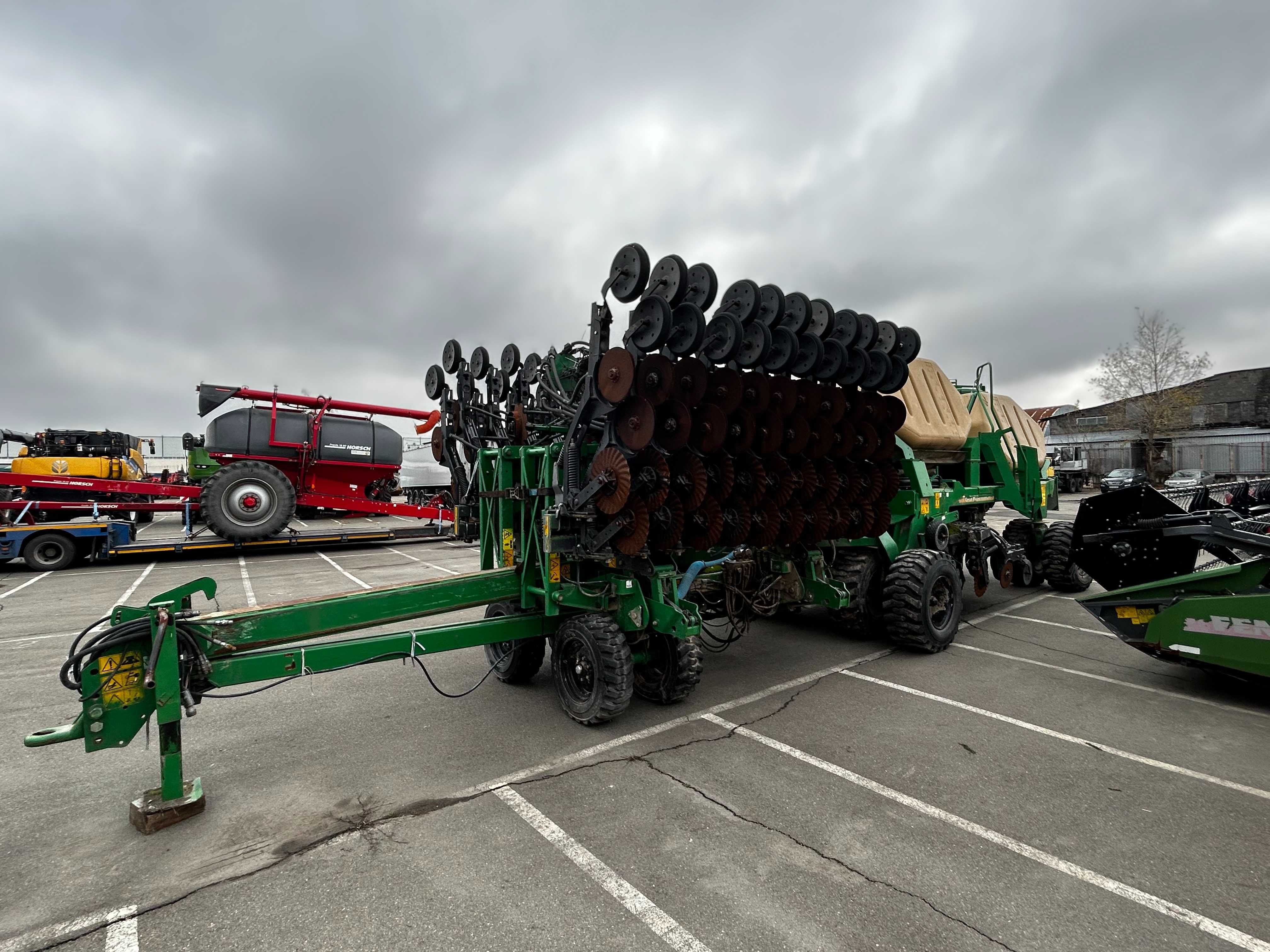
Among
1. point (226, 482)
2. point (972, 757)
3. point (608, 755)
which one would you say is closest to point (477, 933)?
point (608, 755)

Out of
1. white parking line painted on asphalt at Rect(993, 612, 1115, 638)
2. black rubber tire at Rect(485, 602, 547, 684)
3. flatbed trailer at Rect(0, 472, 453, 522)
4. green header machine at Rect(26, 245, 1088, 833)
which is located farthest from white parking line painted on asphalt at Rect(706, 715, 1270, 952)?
flatbed trailer at Rect(0, 472, 453, 522)

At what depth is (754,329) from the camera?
5008 millimetres

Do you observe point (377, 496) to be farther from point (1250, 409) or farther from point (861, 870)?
point (1250, 409)

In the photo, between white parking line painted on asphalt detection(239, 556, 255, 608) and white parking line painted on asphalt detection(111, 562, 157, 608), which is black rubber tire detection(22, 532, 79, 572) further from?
white parking line painted on asphalt detection(239, 556, 255, 608)

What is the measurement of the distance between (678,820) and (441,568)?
10612mm

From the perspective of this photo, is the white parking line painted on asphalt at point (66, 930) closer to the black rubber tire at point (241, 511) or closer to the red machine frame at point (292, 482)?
the red machine frame at point (292, 482)

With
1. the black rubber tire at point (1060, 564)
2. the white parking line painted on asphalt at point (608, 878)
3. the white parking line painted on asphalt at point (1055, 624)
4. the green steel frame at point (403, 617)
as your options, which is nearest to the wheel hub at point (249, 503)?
the green steel frame at point (403, 617)

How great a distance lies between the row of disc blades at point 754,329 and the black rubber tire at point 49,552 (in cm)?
1366

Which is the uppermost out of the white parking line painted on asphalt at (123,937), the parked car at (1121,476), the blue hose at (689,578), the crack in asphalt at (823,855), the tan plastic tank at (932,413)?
the tan plastic tank at (932,413)

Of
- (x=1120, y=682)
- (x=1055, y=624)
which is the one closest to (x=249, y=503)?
(x=1055, y=624)

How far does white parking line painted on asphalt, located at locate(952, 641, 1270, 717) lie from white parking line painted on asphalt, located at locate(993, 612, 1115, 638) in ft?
4.98

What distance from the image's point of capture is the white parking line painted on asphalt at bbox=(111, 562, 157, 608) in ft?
32.3

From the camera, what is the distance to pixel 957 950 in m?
2.50

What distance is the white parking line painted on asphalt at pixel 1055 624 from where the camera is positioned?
296 inches
